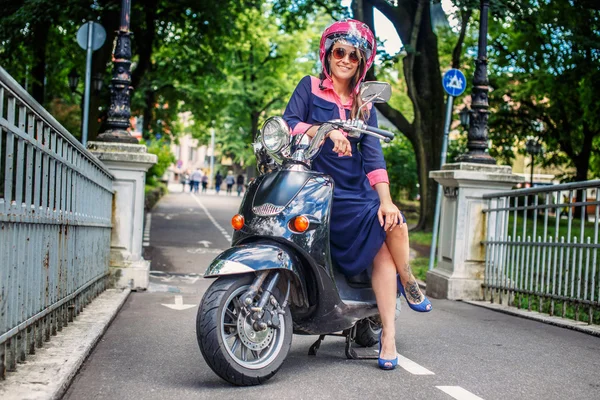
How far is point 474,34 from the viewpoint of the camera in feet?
111

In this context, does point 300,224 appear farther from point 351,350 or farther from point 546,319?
point 546,319

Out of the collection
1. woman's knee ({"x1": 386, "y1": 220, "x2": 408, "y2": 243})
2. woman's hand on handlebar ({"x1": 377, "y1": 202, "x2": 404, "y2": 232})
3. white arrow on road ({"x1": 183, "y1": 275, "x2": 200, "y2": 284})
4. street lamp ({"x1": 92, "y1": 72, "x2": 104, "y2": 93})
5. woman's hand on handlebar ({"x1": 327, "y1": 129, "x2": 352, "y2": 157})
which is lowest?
white arrow on road ({"x1": 183, "y1": 275, "x2": 200, "y2": 284})

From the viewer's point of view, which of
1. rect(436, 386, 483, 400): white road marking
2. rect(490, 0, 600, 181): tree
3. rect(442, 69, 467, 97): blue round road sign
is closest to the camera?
rect(436, 386, 483, 400): white road marking

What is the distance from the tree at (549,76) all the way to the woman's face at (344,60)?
32.3ft

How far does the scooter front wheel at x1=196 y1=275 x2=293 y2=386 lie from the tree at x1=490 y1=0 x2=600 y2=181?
1106 centimetres

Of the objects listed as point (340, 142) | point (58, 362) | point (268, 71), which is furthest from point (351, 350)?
point (268, 71)

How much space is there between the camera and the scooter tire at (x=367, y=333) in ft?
19.3

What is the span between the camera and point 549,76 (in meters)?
22.5

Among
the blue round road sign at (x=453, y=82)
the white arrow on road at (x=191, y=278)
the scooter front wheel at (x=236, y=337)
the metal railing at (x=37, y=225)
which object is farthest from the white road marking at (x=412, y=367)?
the blue round road sign at (x=453, y=82)

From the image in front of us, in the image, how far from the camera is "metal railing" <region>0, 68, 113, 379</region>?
4.13 meters

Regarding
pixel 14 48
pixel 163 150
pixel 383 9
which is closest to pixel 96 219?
pixel 383 9

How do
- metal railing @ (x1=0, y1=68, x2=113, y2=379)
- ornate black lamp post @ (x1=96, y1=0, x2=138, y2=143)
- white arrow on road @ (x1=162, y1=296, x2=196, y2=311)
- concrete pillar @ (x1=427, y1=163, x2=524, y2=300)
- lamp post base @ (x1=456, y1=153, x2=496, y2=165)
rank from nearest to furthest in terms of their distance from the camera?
metal railing @ (x1=0, y1=68, x2=113, y2=379) < white arrow on road @ (x1=162, y1=296, x2=196, y2=311) < ornate black lamp post @ (x1=96, y1=0, x2=138, y2=143) < concrete pillar @ (x1=427, y1=163, x2=524, y2=300) < lamp post base @ (x1=456, y1=153, x2=496, y2=165)

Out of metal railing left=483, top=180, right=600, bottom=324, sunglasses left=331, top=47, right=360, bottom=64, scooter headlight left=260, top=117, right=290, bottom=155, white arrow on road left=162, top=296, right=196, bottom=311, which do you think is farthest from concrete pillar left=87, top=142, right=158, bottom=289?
scooter headlight left=260, top=117, right=290, bottom=155

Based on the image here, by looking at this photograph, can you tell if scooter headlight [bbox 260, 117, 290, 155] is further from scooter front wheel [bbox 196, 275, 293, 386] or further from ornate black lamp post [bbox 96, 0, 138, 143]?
ornate black lamp post [bbox 96, 0, 138, 143]
